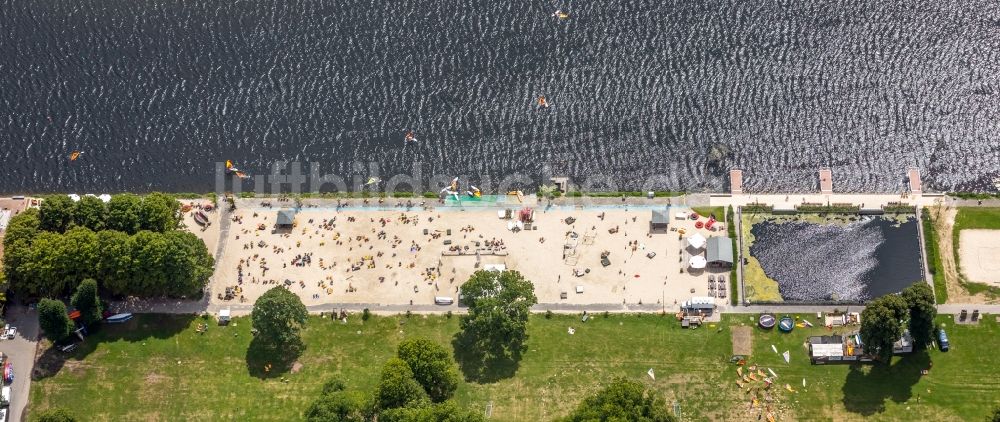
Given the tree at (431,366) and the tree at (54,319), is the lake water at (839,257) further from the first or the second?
the tree at (54,319)

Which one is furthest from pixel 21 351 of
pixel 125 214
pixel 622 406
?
pixel 622 406

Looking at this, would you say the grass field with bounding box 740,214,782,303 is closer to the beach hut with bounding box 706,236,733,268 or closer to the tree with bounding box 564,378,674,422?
the beach hut with bounding box 706,236,733,268

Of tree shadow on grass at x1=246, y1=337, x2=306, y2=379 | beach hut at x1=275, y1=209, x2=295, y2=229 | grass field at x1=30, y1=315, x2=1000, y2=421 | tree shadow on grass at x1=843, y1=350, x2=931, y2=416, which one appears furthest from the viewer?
beach hut at x1=275, y1=209, x2=295, y2=229

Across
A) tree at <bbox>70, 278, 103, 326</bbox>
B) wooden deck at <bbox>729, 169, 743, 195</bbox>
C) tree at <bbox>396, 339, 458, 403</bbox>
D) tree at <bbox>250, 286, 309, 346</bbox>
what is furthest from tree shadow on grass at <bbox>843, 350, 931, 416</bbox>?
tree at <bbox>70, 278, 103, 326</bbox>

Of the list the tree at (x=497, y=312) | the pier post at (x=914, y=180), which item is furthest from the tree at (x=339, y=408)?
the pier post at (x=914, y=180)

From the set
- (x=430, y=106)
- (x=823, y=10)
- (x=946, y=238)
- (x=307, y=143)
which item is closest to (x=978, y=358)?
(x=946, y=238)

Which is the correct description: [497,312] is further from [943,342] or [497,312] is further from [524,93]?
[943,342]
